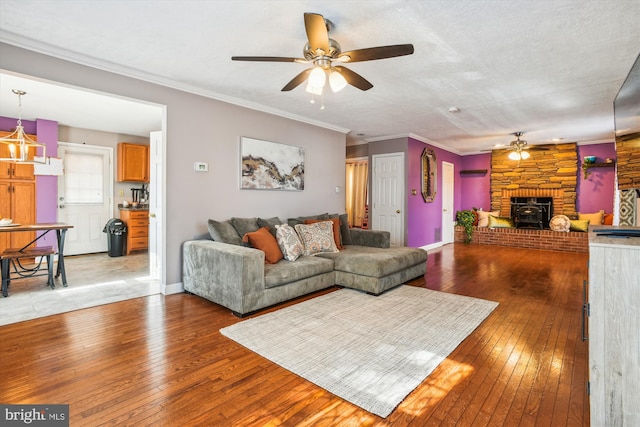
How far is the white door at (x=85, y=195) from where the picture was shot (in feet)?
19.4

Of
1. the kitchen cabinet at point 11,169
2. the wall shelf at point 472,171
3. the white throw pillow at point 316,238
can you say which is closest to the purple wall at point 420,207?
the wall shelf at point 472,171

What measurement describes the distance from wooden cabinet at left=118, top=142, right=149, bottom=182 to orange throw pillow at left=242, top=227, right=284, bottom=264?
419cm

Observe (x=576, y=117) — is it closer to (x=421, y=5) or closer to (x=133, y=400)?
(x=421, y=5)

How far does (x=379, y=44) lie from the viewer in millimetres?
2686

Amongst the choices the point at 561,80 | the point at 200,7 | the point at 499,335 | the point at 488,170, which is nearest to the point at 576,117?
the point at 561,80

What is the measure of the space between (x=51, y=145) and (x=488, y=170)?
957 cm

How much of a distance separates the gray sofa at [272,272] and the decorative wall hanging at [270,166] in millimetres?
876

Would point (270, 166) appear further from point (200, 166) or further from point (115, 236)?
point (115, 236)

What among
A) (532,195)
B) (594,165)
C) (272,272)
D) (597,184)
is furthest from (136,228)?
(597,184)

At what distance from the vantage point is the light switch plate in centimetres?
384

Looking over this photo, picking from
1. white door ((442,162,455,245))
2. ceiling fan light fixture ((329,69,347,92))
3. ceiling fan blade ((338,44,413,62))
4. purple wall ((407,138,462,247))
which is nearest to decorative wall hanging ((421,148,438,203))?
purple wall ((407,138,462,247))

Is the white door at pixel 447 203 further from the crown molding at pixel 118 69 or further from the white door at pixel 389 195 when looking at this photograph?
the crown molding at pixel 118 69

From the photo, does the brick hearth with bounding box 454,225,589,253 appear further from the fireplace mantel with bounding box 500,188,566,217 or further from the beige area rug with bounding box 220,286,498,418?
the beige area rug with bounding box 220,286,498,418

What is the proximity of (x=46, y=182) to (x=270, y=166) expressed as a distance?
4.00m
